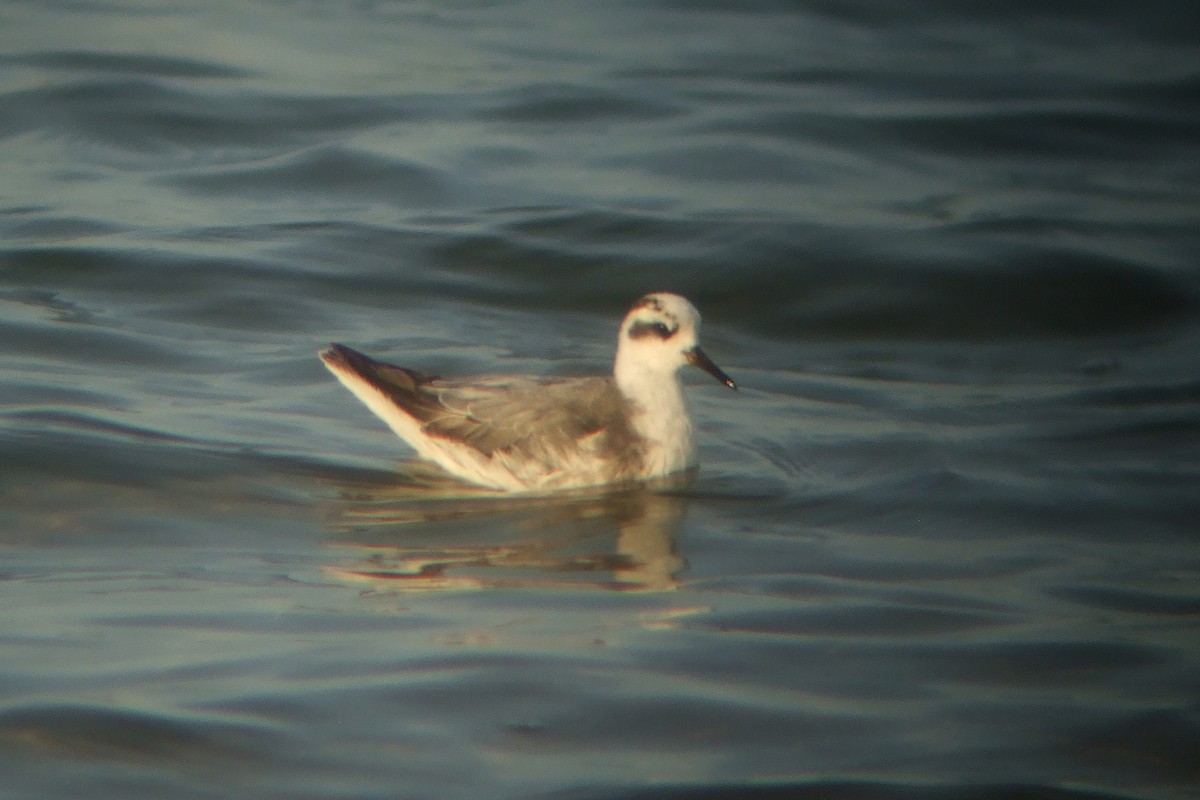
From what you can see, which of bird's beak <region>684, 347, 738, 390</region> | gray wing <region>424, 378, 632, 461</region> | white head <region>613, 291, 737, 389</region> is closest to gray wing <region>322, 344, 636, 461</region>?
gray wing <region>424, 378, 632, 461</region>

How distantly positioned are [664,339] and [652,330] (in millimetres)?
78

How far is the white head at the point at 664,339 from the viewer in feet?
31.2

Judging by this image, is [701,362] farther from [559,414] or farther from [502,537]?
[502,537]

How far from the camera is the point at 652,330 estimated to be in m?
9.55

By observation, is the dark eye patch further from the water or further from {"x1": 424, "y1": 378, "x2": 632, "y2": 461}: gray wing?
the water

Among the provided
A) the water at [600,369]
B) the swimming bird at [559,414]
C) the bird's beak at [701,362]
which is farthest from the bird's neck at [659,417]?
the water at [600,369]

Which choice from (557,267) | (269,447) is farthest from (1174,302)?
(269,447)

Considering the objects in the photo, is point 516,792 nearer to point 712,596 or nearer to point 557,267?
point 712,596

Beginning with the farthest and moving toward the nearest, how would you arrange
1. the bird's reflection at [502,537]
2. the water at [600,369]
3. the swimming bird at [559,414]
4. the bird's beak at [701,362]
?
1. the bird's beak at [701,362]
2. the swimming bird at [559,414]
3. the bird's reflection at [502,537]
4. the water at [600,369]

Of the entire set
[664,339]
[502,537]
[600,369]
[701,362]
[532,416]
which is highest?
[600,369]

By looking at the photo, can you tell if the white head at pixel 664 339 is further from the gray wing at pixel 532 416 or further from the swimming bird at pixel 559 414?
the gray wing at pixel 532 416

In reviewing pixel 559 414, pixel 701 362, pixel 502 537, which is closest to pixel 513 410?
pixel 559 414

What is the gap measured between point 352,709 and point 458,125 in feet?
40.8

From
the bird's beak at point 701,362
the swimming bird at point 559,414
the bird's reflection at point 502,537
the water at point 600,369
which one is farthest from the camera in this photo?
the bird's beak at point 701,362
